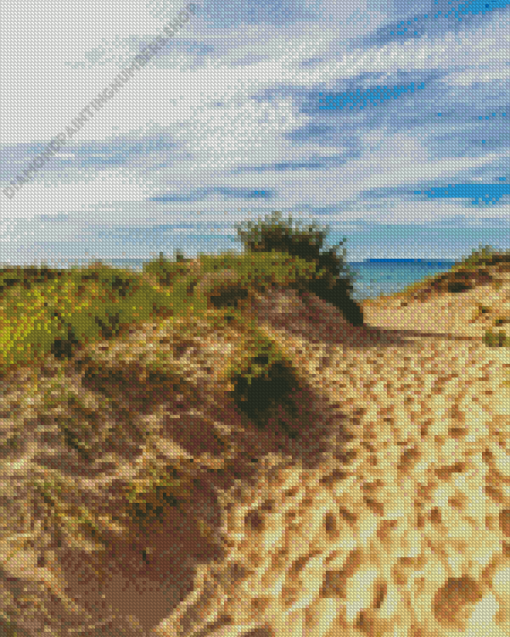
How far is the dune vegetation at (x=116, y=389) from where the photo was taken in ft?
12.5

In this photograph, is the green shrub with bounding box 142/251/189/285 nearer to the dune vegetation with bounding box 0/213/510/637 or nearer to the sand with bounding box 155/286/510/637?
the dune vegetation with bounding box 0/213/510/637

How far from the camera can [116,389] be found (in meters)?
5.57

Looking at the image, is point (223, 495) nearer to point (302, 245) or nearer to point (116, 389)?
point (116, 389)

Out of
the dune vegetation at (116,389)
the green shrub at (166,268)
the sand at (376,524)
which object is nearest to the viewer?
the sand at (376,524)

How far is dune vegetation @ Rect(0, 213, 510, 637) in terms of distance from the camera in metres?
3.82

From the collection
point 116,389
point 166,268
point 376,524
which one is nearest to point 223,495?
point 376,524

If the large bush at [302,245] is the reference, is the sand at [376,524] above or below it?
below

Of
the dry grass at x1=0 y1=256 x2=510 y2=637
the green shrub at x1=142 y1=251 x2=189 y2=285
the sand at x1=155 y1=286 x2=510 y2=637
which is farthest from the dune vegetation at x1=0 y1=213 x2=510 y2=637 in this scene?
the sand at x1=155 y1=286 x2=510 y2=637

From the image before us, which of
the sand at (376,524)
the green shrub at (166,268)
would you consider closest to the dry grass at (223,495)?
the sand at (376,524)

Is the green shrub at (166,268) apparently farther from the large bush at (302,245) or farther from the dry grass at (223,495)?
the dry grass at (223,495)

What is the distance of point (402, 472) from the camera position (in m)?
4.91

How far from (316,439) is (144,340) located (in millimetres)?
2659

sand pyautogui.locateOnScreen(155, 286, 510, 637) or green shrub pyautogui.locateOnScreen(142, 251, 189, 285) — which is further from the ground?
green shrub pyautogui.locateOnScreen(142, 251, 189, 285)

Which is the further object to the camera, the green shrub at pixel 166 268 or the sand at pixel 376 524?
the green shrub at pixel 166 268
